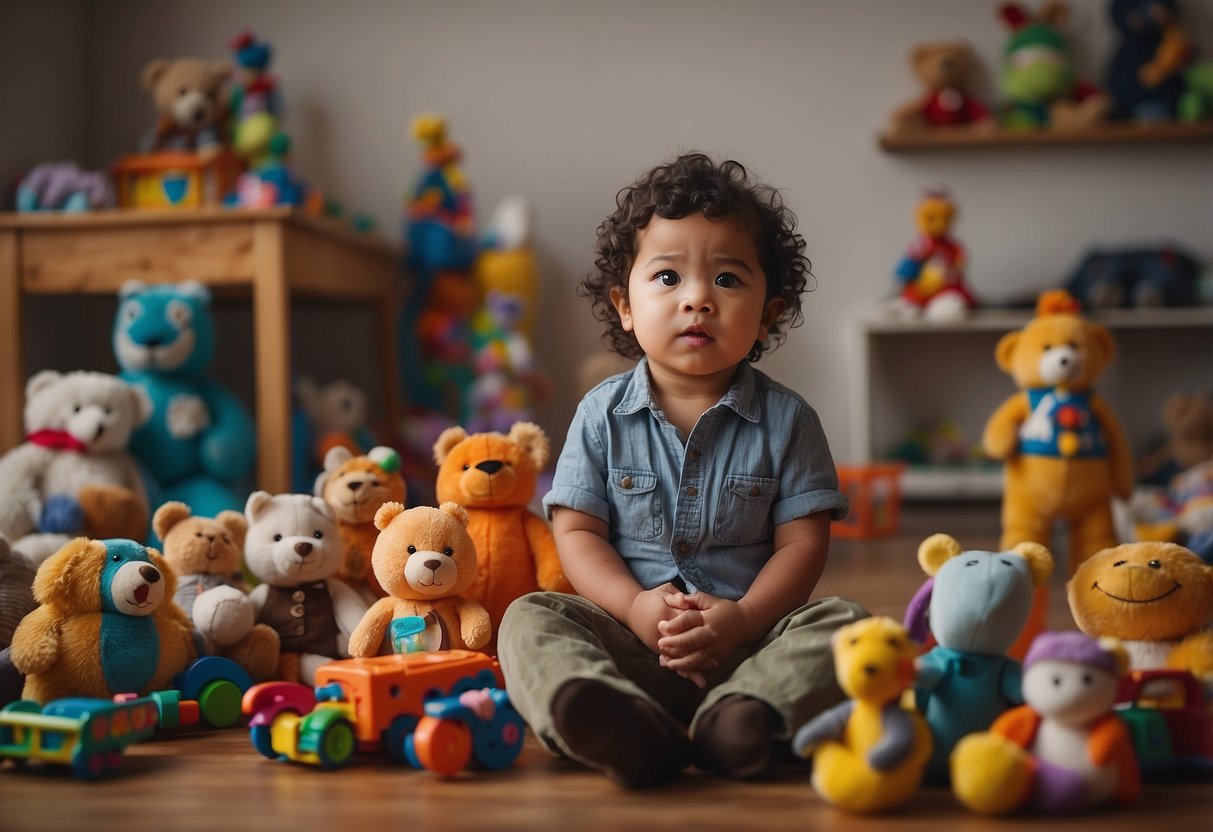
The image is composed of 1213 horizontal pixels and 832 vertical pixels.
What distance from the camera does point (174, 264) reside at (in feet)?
6.24

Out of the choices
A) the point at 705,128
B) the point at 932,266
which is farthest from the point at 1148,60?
the point at 705,128

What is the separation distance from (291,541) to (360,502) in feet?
0.33

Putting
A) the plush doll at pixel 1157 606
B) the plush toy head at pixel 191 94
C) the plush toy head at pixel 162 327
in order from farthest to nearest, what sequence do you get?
the plush toy head at pixel 191 94 < the plush toy head at pixel 162 327 < the plush doll at pixel 1157 606

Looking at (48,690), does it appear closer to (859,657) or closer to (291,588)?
(291,588)

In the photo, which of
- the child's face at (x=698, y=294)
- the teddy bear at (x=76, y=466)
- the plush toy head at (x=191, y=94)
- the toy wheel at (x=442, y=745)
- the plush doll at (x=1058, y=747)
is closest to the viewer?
the plush doll at (x=1058, y=747)

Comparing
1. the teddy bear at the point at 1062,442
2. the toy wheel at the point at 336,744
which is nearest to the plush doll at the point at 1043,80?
the teddy bear at the point at 1062,442

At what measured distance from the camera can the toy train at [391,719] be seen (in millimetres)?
842

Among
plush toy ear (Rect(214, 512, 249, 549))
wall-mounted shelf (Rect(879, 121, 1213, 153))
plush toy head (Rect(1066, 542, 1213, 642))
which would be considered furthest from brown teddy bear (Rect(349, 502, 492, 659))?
wall-mounted shelf (Rect(879, 121, 1213, 153))

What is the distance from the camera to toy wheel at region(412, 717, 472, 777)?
83 cm

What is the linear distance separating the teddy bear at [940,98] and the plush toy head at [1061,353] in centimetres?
122

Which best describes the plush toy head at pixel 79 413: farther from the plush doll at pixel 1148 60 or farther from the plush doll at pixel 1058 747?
the plush doll at pixel 1148 60

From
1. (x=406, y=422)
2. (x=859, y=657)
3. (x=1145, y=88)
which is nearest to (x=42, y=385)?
(x=406, y=422)

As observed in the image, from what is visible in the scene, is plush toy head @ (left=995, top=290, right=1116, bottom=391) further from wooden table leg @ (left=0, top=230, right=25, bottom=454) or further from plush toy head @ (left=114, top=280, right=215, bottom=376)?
wooden table leg @ (left=0, top=230, right=25, bottom=454)

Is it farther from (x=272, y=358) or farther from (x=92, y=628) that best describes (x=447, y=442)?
(x=272, y=358)
